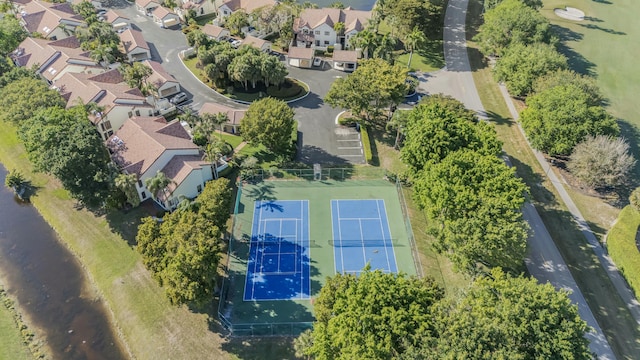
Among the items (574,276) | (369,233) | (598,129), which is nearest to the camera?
(574,276)

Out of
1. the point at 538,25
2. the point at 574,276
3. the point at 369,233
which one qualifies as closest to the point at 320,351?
the point at 369,233

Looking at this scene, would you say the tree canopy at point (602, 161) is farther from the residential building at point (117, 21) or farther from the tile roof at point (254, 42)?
the residential building at point (117, 21)

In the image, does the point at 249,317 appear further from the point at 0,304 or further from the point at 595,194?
the point at 595,194

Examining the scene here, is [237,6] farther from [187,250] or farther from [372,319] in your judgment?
[372,319]

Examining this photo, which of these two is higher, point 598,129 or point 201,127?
point 598,129

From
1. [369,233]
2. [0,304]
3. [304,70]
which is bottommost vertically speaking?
[0,304]
